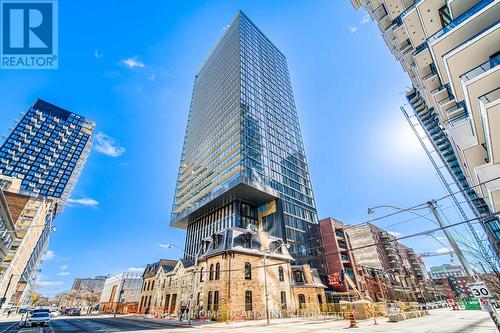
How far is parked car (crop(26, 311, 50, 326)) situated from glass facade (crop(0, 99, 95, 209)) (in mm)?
103553

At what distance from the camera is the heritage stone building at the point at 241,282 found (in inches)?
1064

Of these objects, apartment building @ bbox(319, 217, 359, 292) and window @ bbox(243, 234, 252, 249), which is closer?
window @ bbox(243, 234, 252, 249)

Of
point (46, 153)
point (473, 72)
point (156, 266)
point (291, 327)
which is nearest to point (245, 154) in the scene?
point (156, 266)

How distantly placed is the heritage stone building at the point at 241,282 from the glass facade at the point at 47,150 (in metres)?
106

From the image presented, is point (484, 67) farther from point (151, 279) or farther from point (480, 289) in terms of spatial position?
point (151, 279)

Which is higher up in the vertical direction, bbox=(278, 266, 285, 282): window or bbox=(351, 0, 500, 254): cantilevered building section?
bbox=(351, 0, 500, 254): cantilevered building section

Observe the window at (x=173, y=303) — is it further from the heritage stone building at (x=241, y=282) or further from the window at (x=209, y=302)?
the window at (x=209, y=302)

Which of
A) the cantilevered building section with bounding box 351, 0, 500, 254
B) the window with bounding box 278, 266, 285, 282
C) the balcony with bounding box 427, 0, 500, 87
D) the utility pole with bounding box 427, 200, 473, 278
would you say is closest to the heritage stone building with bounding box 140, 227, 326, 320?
the window with bounding box 278, 266, 285, 282

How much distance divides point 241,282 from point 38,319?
20019 millimetres

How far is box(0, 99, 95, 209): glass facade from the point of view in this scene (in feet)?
328

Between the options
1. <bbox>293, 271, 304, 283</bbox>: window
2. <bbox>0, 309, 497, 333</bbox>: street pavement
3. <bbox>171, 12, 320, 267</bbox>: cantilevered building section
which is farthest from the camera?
<bbox>171, 12, 320, 267</bbox>: cantilevered building section

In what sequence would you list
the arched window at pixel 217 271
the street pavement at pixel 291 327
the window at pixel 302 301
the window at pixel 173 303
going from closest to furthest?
1. the street pavement at pixel 291 327
2. the arched window at pixel 217 271
3. the window at pixel 302 301
4. the window at pixel 173 303

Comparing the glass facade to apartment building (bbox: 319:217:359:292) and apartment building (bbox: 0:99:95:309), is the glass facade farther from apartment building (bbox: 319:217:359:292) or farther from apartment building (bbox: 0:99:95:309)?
apartment building (bbox: 319:217:359:292)

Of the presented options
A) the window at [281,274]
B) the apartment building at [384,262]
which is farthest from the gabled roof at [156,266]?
the apartment building at [384,262]
